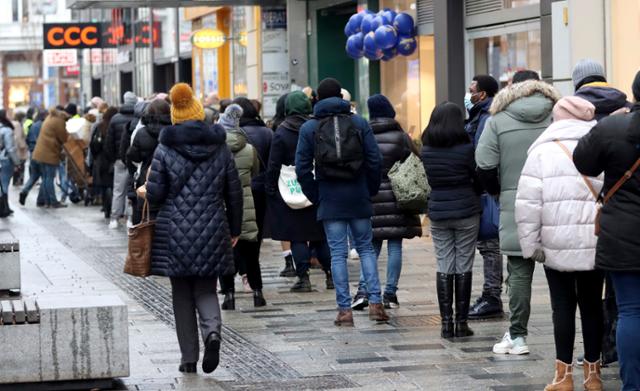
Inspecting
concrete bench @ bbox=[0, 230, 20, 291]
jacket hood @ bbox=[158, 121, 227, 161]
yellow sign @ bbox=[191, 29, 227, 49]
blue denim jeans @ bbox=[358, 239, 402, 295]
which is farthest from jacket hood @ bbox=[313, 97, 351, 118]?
yellow sign @ bbox=[191, 29, 227, 49]

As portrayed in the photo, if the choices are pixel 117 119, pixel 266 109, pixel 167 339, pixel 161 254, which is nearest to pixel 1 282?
pixel 167 339

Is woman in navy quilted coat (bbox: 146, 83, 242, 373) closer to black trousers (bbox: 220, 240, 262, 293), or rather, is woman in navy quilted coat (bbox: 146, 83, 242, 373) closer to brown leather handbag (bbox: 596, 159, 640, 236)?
brown leather handbag (bbox: 596, 159, 640, 236)

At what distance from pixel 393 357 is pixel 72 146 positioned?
1696 centimetres

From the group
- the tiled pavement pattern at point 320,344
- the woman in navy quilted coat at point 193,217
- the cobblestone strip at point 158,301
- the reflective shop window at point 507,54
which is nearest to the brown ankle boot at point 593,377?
the tiled pavement pattern at point 320,344

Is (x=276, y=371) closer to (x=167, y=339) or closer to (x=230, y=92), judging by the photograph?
(x=167, y=339)

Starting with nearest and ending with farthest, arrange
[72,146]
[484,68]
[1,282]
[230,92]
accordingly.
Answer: [1,282], [484,68], [72,146], [230,92]

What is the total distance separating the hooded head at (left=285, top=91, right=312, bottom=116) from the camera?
1266 centimetres

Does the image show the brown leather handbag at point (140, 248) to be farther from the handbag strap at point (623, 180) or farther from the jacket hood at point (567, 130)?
the handbag strap at point (623, 180)

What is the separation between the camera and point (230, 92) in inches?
1264

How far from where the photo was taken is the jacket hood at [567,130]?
789 centimetres

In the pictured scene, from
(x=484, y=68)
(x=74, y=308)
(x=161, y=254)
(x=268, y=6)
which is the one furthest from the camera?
(x=268, y=6)

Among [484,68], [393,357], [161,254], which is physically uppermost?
[484,68]

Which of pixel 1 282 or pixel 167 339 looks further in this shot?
pixel 1 282

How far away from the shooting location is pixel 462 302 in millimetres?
10062
